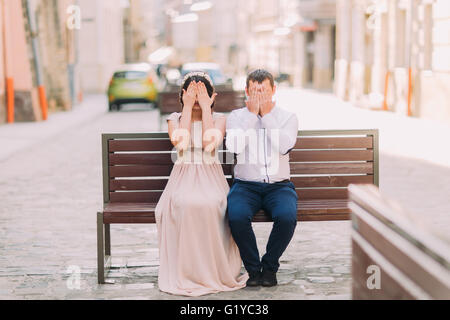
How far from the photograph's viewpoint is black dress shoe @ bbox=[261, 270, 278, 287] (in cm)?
548

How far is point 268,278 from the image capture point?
5484mm

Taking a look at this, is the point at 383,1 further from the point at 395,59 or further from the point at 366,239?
the point at 366,239

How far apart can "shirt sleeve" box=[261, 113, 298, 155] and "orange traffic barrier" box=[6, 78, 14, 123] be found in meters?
16.9

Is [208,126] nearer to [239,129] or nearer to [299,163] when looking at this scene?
[239,129]

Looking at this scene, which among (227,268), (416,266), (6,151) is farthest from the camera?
(6,151)

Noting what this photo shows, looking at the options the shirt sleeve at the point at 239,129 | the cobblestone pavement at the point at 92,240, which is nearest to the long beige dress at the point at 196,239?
the cobblestone pavement at the point at 92,240

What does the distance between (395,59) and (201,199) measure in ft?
72.1

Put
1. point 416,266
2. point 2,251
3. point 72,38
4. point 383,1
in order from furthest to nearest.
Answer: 1. point 72,38
2. point 383,1
3. point 2,251
4. point 416,266

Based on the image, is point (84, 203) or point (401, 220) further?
point (84, 203)

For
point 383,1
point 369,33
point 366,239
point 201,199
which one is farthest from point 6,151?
point 369,33

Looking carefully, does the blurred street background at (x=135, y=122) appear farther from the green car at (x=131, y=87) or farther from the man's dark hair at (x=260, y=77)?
the man's dark hair at (x=260, y=77)

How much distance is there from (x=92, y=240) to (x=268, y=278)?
2.17 metres

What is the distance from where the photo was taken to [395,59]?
26672 millimetres

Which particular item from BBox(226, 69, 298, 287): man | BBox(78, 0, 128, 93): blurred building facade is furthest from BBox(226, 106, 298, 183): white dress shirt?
BBox(78, 0, 128, 93): blurred building facade
